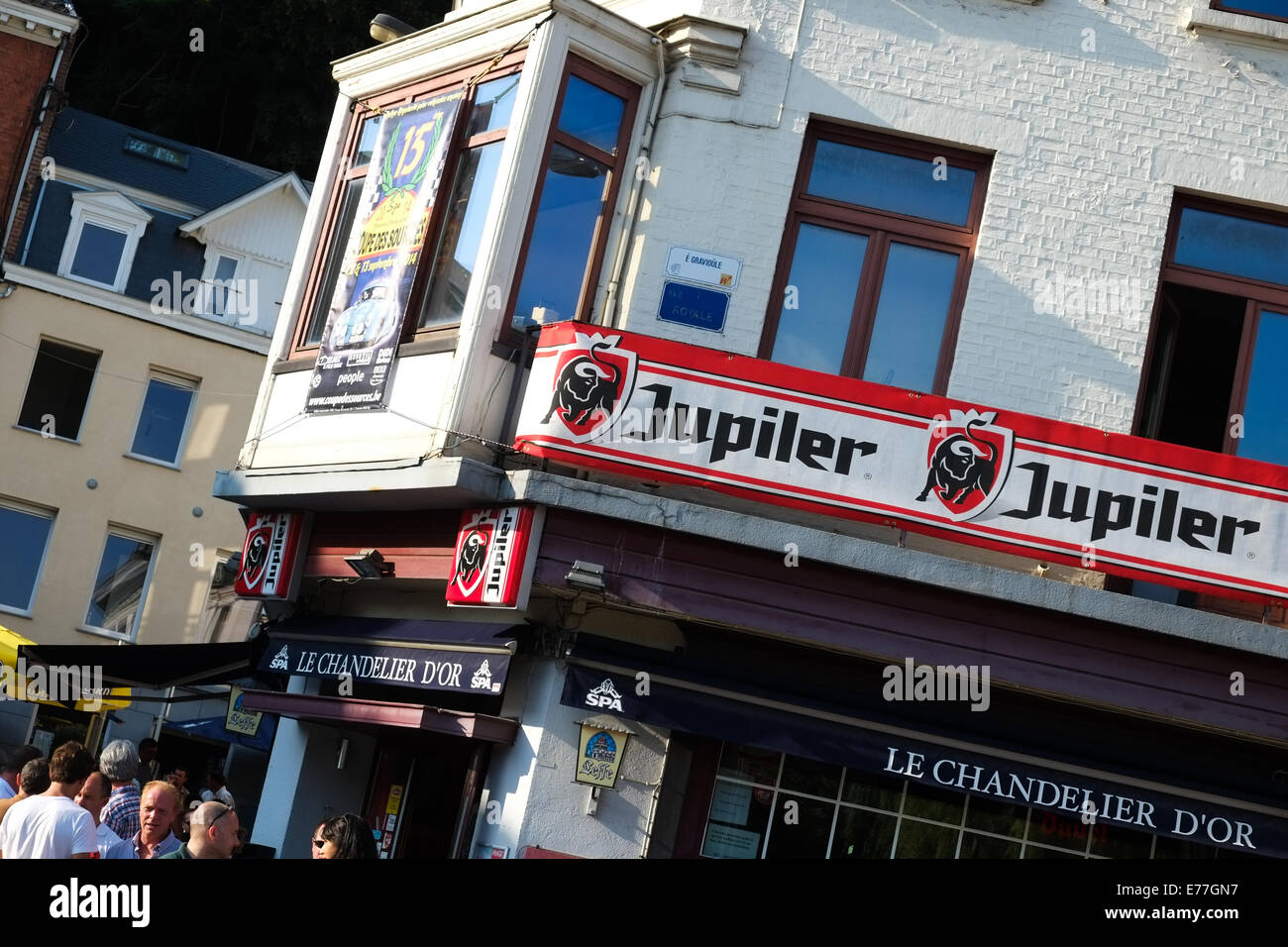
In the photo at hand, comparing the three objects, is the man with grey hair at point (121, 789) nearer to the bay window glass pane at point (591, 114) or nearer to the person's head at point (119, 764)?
the person's head at point (119, 764)

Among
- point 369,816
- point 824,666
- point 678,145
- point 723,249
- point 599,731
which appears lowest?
point 369,816

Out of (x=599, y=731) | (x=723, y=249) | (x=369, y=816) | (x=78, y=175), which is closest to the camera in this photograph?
(x=599, y=731)

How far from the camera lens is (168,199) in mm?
31484

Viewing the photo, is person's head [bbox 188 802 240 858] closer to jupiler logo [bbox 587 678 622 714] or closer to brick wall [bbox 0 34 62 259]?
jupiler logo [bbox 587 678 622 714]

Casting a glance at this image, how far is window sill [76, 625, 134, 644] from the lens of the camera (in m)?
28.7

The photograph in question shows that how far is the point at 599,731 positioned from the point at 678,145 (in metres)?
4.43

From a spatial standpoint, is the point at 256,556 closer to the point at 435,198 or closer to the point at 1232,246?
the point at 435,198

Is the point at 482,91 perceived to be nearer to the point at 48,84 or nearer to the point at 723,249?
the point at 723,249

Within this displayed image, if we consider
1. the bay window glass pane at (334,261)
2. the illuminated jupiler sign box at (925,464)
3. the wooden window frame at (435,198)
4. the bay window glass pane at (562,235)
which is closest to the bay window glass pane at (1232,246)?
the illuminated jupiler sign box at (925,464)

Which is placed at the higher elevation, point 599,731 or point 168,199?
point 168,199

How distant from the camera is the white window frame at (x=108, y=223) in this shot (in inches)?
1176

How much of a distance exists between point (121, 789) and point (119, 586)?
21093 millimetres
